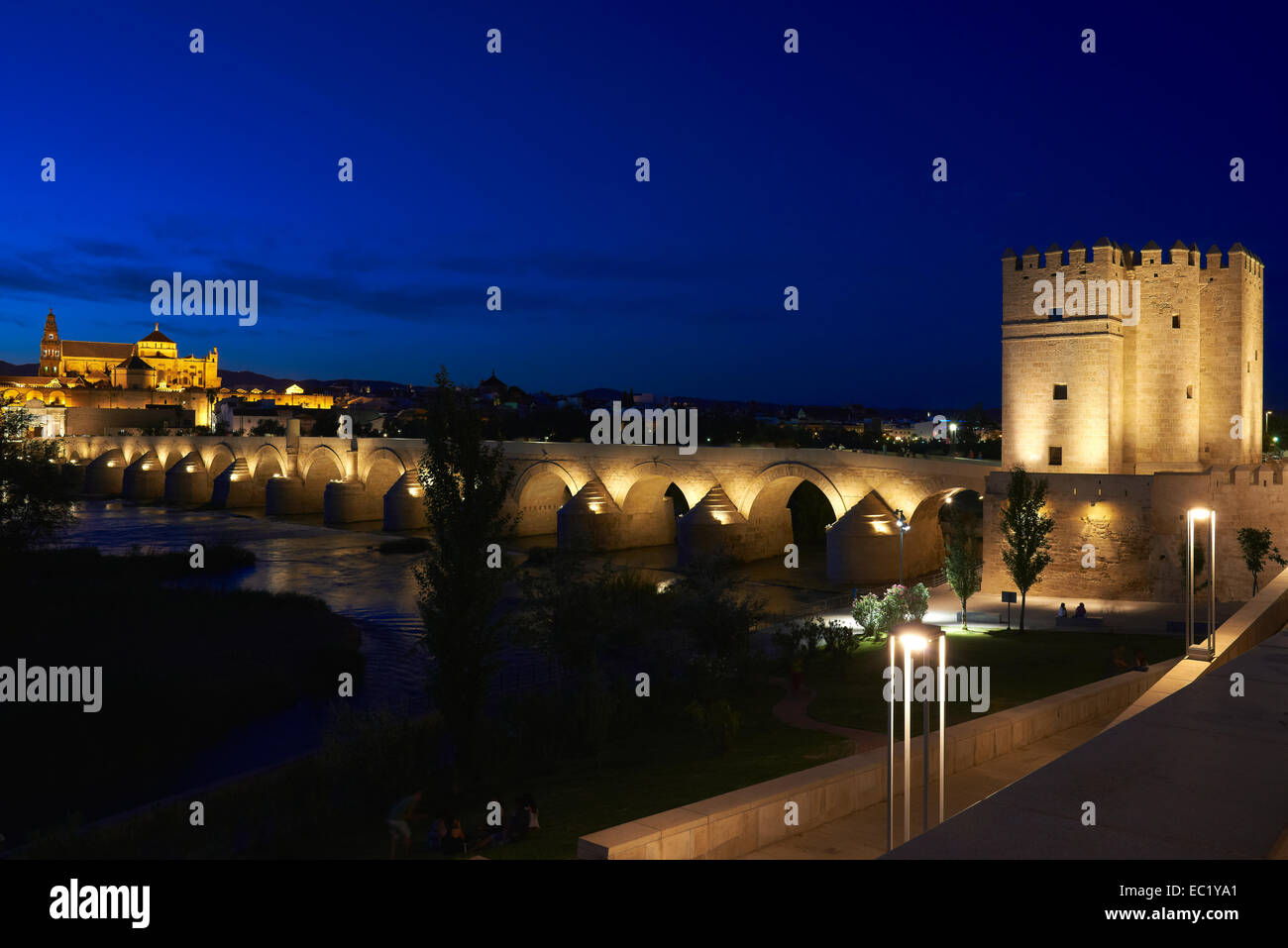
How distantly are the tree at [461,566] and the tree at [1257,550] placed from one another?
13.4m

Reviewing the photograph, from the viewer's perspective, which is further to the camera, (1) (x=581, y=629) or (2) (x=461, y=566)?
(1) (x=581, y=629)

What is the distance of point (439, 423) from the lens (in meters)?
11.9

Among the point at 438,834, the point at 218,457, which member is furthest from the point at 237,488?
the point at 438,834

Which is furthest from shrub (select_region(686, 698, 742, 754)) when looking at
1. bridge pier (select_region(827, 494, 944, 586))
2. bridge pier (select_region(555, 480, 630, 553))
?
bridge pier (select_region(555, 480, 630, 553))

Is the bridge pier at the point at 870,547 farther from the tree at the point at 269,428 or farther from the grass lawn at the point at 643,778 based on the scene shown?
the tree at the point at 269,428

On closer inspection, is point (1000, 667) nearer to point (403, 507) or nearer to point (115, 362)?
point (403, 507)

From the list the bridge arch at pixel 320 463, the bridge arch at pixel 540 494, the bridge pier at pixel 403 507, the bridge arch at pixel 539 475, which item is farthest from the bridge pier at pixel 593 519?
the bridge arch at pixel 320 463

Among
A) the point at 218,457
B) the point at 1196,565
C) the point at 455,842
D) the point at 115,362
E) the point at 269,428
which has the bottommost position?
the point at 455,842

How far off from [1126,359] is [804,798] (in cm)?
1917

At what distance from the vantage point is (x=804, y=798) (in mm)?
6430

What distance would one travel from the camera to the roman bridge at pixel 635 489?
25.5 metres

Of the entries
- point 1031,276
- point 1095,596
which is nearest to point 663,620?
point 1095,596

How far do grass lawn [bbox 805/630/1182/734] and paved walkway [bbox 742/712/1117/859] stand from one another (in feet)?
5.22
